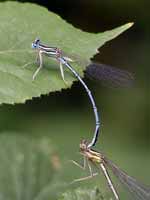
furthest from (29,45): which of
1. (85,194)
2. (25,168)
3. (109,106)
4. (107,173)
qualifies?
(109,106)

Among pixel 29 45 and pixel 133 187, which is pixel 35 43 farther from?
pixel 133 187

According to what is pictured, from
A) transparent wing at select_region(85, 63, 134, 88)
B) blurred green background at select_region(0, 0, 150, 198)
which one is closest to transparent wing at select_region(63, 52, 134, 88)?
transparent wing at select_region(85, 63, 134, 88)

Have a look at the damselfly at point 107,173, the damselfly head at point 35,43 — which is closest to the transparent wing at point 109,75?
the damselfly at point 107,173

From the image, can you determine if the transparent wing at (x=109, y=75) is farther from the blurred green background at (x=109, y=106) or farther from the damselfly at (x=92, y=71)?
the blurred green background at (x=109, y=106)

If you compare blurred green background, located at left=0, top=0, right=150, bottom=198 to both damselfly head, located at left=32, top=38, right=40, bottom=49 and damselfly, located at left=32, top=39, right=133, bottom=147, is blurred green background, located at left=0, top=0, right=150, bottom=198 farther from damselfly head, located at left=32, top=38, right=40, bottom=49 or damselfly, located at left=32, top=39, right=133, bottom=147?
damselfly head, located at left=32, top=38, right=40, bottom=49

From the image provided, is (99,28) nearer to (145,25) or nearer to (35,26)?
(145,25)

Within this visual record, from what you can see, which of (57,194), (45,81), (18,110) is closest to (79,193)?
(45,81)

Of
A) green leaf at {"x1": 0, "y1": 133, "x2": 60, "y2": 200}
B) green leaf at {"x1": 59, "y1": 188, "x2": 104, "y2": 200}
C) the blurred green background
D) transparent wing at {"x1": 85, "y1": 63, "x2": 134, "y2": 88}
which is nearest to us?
green leaf at {"x1": 59, "y1": 188, "x2": 104, "y2": 200}
